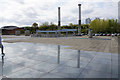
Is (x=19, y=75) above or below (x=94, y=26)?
below

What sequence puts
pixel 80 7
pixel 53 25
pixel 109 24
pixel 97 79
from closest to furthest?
1. pixel 97 79
2. pixel 80 7
3. pixel 109 24
4. pixel 53 25

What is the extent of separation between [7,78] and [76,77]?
94.4 inches

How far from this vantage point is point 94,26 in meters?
59.2

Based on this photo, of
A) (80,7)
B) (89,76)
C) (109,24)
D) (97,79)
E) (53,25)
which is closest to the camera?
(97,79)

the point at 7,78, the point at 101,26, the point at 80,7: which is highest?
the point at 80,7

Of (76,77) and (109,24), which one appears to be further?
(109,24)

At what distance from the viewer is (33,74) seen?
3729 millimetres

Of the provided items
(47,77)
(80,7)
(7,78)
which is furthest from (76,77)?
(80,7)

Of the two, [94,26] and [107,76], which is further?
[94,26]

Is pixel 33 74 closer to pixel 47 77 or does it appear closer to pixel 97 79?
pixel 47 77

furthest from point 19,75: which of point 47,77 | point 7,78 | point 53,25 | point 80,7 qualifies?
point 53,25

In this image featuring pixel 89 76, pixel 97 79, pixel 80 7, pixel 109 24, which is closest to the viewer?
pixel 97 79

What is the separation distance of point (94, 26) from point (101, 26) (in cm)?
388

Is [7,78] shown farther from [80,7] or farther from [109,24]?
[109,24]
